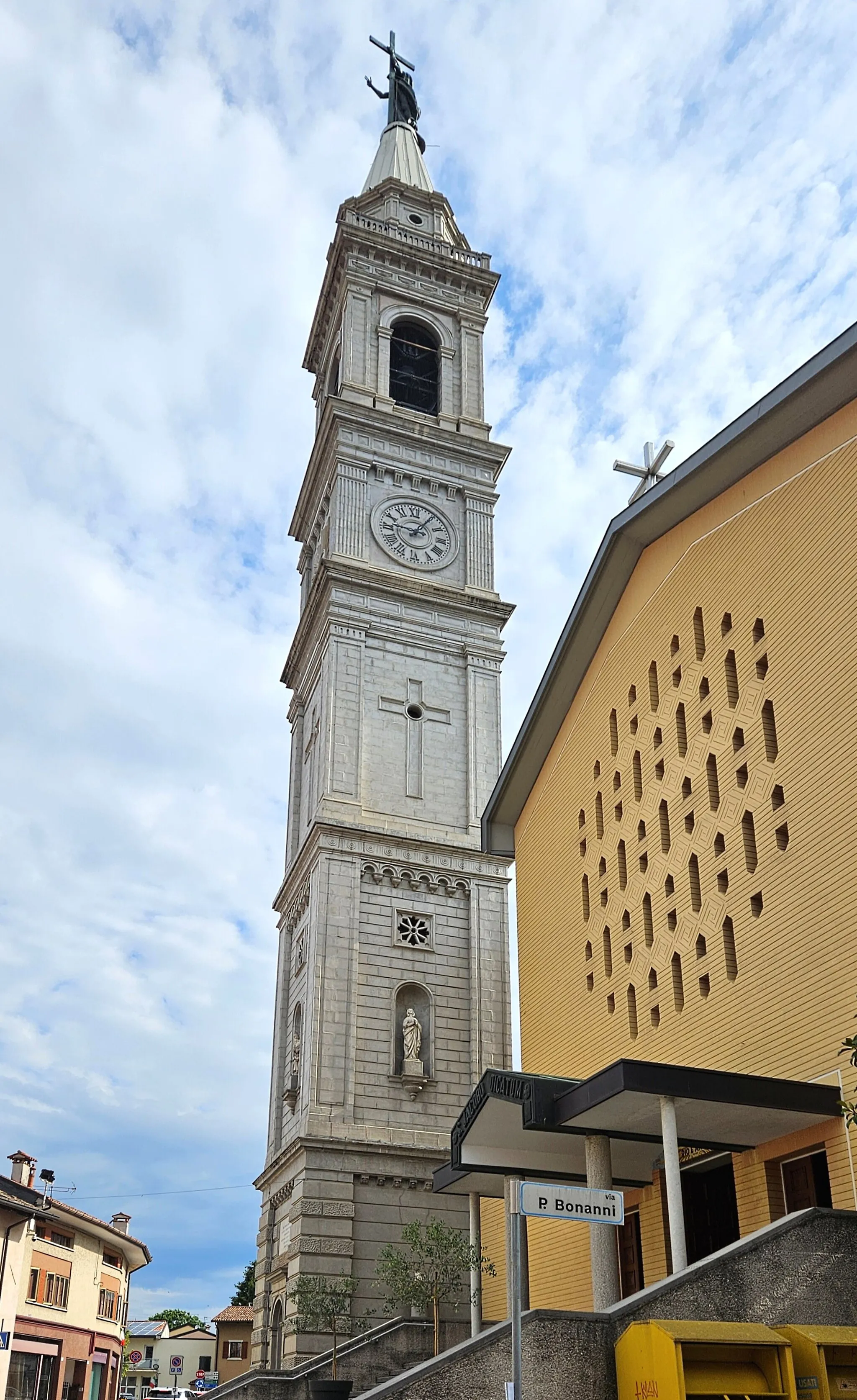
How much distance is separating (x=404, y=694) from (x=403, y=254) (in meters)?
19.6

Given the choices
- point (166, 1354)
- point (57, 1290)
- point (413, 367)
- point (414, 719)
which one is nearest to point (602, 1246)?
point (414, 719)

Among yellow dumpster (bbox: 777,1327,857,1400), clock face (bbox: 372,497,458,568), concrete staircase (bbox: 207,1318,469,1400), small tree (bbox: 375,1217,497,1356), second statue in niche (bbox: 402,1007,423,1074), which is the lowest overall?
yellow dumpster (bbox: 777,1327,857,1400)

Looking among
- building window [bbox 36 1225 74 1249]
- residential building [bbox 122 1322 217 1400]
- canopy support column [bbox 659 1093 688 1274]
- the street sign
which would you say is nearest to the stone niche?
building window [bbox 36 1225 74 1249]

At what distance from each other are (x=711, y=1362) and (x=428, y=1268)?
21654 mm

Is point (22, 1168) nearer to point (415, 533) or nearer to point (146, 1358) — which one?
point (415, 533)

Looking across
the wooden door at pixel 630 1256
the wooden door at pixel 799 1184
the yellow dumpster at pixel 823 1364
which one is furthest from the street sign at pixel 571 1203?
the wooden door at pixel 630 1256

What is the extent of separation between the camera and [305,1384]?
92.1 ft

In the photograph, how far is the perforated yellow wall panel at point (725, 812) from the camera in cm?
2006

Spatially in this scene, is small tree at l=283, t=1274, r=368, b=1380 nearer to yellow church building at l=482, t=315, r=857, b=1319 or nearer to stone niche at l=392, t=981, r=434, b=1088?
yellow church building at l=482, t=315, r=857, b=1319

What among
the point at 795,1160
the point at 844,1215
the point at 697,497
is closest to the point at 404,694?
the point at 697,497

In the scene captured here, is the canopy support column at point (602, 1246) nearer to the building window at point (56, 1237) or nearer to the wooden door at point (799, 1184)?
the wooden door at point (799, 1184)

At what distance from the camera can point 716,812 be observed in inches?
912

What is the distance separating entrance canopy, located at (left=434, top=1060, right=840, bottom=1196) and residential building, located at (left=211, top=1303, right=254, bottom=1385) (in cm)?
6222

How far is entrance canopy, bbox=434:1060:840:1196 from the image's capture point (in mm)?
18172
